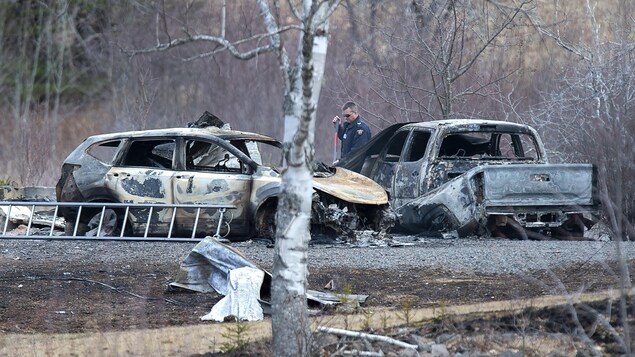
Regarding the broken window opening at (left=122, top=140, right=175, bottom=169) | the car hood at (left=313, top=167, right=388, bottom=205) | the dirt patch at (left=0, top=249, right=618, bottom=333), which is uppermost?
the broken window opening at (left=122, top=140, right=175, bottom=169)

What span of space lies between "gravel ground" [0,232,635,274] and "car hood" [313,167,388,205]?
2.15 ft

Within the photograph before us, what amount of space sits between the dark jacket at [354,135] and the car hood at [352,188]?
8.90 ft

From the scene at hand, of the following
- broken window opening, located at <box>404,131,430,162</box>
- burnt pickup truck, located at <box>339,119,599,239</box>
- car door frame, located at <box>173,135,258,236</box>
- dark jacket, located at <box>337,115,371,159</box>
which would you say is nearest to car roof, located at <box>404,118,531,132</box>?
burnt pickup truck, located at <box>339,119,599,239</box>

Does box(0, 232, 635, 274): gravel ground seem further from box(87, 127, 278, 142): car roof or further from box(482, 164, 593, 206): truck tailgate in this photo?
box(87, 127, 278, 142): car roof

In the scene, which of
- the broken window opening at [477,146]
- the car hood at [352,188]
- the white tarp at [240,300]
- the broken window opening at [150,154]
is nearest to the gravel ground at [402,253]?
the car hood at [352,188]

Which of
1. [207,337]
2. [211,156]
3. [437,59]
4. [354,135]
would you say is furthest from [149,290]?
[437,59]

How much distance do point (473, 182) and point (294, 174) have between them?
754cm

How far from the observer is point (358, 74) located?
1020 inches

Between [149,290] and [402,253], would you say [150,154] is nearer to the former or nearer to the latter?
[402,253]

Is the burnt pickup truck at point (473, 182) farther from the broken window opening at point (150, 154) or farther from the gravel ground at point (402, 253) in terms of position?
the broken window opening at point (150, 154)

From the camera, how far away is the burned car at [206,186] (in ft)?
46.5

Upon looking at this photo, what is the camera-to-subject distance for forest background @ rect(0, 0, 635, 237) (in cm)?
1831

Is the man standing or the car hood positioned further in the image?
the man standing

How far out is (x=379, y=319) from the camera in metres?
8.73
